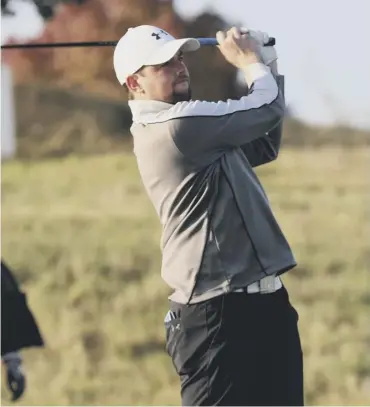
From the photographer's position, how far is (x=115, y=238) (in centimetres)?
406

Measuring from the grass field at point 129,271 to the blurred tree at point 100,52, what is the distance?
1.24ft

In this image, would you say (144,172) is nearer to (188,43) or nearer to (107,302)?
(188,43)

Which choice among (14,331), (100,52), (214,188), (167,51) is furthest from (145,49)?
(100,52)

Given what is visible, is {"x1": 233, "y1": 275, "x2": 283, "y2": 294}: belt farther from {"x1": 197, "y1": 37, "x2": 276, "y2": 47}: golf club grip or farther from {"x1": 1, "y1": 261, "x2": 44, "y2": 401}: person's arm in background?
{"x1": 1, "y1": 261, "x2": 44, "y2": 401}: person's arm in background

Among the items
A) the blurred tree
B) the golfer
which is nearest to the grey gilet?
the golfer

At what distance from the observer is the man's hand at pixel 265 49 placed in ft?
6.32

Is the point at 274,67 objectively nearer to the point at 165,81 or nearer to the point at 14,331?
the point at 165,81

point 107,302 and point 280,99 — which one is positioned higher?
point 280,99

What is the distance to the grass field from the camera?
11.7 feet

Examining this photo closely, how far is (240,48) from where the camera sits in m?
1.90

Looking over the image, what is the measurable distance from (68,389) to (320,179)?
145 cm

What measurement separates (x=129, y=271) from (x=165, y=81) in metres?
2.18

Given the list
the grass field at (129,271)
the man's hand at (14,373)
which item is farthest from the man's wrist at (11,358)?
the grass field at (129,271)

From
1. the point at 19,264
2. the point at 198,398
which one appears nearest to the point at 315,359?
the point at 19,264
